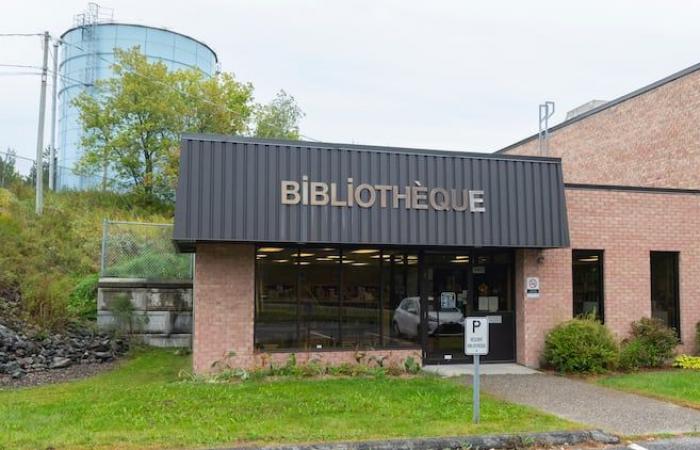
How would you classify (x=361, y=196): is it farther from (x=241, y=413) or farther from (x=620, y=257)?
(x=620, y=257)

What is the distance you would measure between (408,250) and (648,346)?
5602 mm

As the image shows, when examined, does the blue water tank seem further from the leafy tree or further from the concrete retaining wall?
the concrete retaining wall

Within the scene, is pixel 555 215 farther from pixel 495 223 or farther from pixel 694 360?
pixel 694 360

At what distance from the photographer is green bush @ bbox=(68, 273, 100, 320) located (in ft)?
55.9

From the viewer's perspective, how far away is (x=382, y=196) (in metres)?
12.7

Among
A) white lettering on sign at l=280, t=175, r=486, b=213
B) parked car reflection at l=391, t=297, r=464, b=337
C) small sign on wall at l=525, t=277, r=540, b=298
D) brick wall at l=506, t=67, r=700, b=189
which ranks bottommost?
parked car reflection at l=391, t=297, r=464, b=337

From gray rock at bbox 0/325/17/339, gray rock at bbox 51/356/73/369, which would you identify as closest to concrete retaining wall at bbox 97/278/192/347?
gray rock at bbox 0/325/17/339

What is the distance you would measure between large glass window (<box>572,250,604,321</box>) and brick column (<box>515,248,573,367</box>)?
422mm

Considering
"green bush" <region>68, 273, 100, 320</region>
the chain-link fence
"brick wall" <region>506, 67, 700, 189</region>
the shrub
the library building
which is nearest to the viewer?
the library building

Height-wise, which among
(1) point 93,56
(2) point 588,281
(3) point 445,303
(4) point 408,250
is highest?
(1) point 93,56

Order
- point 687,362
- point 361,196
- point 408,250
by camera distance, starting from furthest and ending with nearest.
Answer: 1. point 687,362
2. point 408,250
3. point 361,196

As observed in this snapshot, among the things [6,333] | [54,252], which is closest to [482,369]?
A: [6,333]

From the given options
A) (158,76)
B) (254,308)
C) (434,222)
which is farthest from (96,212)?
(434,222)

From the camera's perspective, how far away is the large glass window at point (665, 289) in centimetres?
1549
